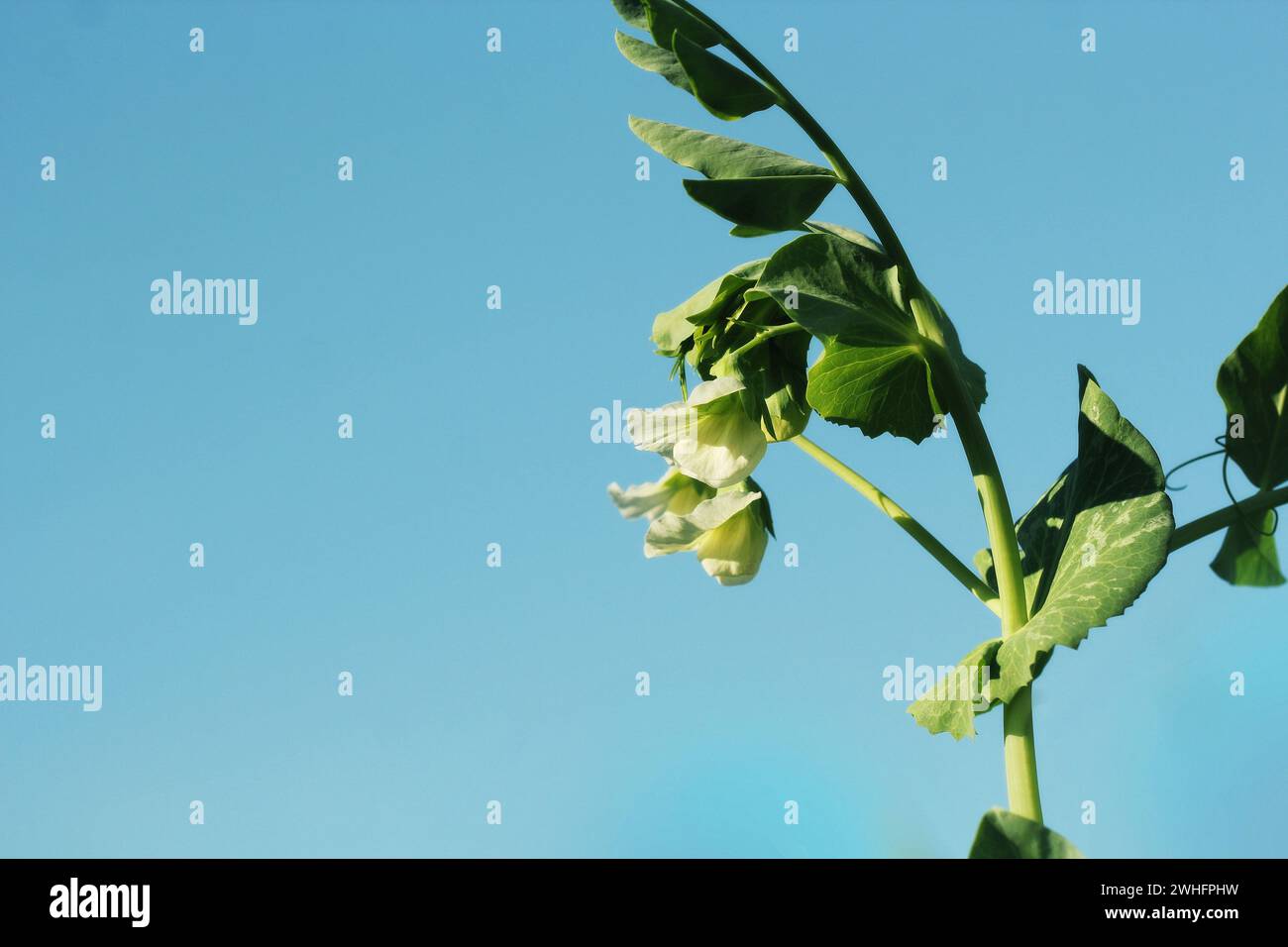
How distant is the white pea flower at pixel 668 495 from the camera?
3.04ft

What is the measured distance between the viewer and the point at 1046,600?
806mm

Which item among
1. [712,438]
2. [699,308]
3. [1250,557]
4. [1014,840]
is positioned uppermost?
[699,308]

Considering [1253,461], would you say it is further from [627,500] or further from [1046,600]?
[627,500]

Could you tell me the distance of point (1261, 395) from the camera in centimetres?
87

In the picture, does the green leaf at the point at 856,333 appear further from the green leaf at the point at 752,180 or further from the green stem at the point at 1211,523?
the green stem at the point at 1211,523

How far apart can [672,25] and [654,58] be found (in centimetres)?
4

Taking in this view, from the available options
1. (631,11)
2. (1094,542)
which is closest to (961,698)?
(1094,542)

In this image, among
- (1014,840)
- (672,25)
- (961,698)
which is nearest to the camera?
(1014,840)

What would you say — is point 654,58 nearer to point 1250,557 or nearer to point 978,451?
point 978,451

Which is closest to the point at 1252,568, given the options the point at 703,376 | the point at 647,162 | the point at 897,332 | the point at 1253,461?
the point at 1253,461

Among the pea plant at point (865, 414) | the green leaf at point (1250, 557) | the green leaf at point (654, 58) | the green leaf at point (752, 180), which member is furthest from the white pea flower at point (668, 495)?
the green leaf at point (1250, 557)

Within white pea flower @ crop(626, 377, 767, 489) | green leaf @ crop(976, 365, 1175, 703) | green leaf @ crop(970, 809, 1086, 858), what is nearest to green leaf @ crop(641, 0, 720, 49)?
white pea flower @ crop(626, 377, 767, 489)
